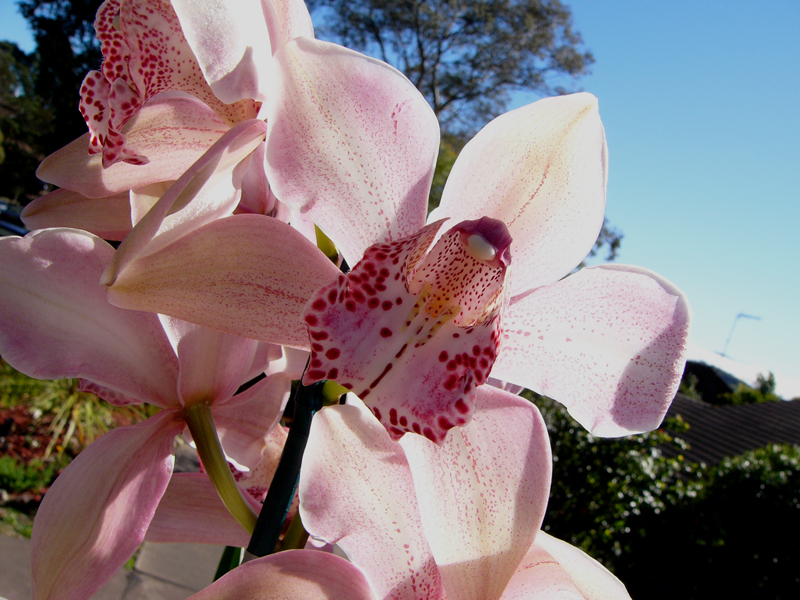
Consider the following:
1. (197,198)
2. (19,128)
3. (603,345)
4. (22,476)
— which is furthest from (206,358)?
(19,128)

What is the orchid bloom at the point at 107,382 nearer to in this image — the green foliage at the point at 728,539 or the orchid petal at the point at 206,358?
the orchid petal at the point at 206,358

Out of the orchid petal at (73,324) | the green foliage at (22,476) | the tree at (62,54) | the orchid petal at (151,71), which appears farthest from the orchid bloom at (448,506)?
the tree at (62,54)

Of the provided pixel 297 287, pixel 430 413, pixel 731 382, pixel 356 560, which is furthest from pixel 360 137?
pixel 731 382

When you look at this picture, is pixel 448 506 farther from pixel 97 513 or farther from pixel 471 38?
pixel 471 38

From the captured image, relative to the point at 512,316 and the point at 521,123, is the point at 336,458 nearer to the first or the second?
the point at 512,316

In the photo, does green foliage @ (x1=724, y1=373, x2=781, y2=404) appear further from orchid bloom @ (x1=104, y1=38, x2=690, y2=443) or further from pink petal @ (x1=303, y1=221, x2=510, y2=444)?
pink petal @ (x1=303, y1=221, x2=510, y2=444)

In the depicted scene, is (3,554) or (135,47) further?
(3,554)
